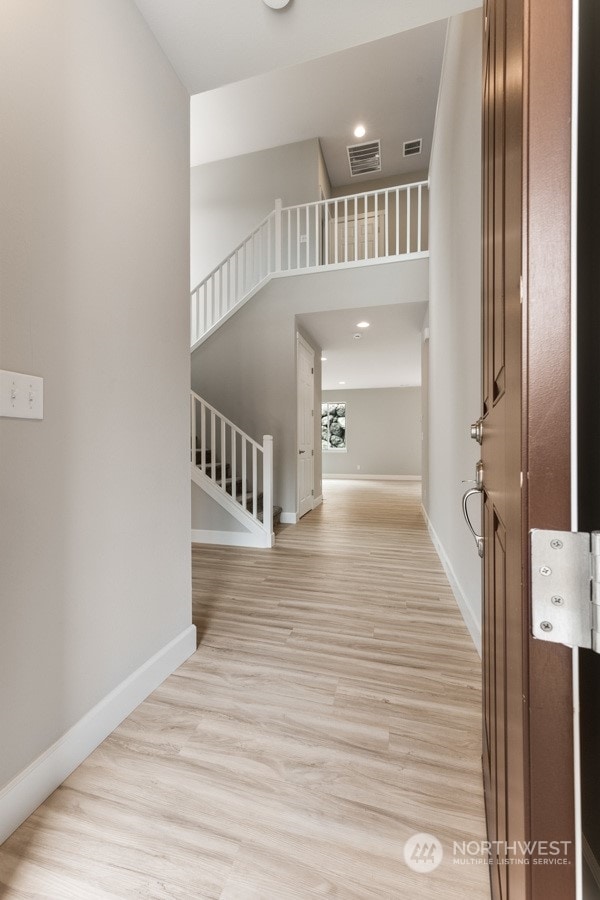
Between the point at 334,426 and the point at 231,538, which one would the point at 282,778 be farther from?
the point at 334,426

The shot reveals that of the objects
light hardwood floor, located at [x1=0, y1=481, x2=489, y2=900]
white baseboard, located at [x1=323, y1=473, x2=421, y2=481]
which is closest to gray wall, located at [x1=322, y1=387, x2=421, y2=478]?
white baseboard, located at [x1=323, y1=473, x2=421, y2=481]

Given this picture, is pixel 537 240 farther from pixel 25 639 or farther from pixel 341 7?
pixel 341 7

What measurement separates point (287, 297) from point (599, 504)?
15.0 feet

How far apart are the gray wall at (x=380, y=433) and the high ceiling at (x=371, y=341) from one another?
151 centimetres

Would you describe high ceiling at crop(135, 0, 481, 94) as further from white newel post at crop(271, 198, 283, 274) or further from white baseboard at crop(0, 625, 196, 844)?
white newel post at crop(271, 198, 283, 274)

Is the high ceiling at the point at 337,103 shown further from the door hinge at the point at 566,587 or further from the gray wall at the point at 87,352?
the door hinge at the point at 566,587

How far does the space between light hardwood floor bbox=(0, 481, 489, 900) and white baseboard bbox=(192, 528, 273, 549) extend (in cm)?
146

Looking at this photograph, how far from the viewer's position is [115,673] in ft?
4.32

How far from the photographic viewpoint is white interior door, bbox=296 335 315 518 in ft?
15.8

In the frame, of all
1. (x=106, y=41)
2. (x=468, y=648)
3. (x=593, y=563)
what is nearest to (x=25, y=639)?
(x=593, y=563)

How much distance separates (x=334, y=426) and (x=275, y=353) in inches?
266

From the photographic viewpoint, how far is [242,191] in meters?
5.51

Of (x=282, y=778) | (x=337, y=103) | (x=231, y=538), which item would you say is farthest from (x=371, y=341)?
(x=282, y=778)

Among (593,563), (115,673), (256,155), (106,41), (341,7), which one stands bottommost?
(115,673)
